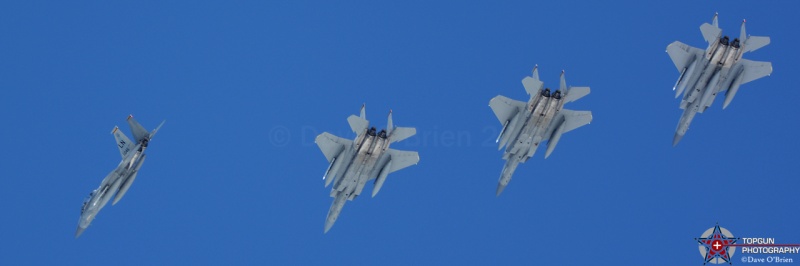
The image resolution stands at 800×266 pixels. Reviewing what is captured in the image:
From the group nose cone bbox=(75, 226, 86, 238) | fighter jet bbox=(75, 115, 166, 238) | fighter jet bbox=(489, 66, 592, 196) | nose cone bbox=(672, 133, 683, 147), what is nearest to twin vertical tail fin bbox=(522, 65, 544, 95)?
fighter jet bbox=(489, 66, 592, 196)

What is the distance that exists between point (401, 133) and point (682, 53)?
11673 mm

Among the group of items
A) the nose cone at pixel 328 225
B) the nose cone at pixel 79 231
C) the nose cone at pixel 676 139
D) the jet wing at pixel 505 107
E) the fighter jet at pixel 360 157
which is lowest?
the nose cone at pixel 79 231

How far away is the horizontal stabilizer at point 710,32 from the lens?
50250mm

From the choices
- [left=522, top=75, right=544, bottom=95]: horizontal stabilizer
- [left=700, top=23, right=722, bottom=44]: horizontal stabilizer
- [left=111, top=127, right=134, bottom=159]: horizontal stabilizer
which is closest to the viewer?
[left=522, top=75, right=544, bottom=95]: horizontal stabilizer

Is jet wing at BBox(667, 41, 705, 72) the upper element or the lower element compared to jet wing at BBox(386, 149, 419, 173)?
upper

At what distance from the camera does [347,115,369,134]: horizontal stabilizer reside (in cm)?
4953

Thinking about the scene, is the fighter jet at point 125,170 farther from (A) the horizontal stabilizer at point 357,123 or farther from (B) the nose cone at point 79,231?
(A) the horizontal stabilizer at point 357,123

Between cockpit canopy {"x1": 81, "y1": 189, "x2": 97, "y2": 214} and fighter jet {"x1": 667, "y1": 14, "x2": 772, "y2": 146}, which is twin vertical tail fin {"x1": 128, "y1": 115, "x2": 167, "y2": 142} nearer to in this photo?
cockpit canopy {"x1": 81, "y1": 189, "x2": 97, "y2": 214}

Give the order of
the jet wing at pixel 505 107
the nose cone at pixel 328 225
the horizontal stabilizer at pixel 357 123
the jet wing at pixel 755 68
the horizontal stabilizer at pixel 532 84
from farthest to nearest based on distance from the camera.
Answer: the nose cone at pixel 328 225 < the jet wing at pixel 755 68 < the jet wing at pixel 505 107 < the horizontal stabilizer at pixel 532 84 < the horizontal stabilizer at pixel 357 123

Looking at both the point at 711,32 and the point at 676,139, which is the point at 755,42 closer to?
the point at 711,32

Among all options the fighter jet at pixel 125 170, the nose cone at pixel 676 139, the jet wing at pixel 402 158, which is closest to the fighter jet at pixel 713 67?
the nose cone at pixel 676 139

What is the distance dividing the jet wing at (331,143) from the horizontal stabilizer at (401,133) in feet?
6.38

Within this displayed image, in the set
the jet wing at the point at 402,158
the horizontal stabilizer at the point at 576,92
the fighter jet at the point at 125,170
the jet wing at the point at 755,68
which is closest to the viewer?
the horizontal stabilizer at the point at 576,92

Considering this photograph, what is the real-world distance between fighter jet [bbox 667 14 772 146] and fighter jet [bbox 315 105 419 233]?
1104 cm
